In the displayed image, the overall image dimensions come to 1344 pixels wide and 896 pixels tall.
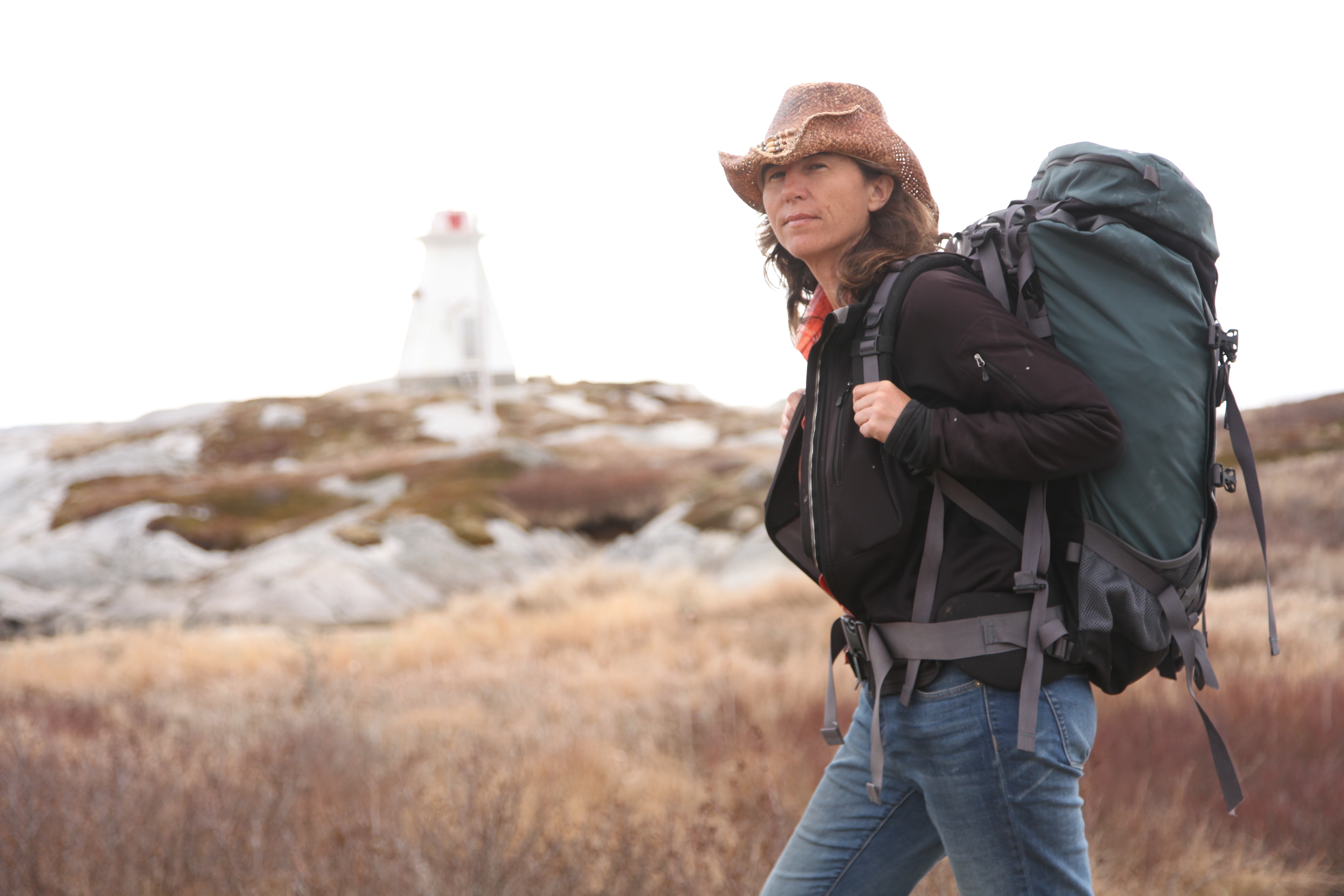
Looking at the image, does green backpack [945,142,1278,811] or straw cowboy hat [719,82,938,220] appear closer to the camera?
green backpack [945,142,1278,811]

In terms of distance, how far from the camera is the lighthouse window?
36312 millimetres

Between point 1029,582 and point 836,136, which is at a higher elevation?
point 836,136

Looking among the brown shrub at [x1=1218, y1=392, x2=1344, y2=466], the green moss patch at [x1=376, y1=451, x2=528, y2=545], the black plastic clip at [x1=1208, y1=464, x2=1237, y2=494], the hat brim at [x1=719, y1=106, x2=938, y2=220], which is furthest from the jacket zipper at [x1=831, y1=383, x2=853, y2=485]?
the green moss patch at [x1=376, y1=451, x2=528, y2=545]

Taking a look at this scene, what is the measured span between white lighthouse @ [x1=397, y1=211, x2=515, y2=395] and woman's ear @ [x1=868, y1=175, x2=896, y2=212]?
101ft

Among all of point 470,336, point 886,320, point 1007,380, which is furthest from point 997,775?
point 470,336

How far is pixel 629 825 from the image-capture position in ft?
11.5

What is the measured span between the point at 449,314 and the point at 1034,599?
38.7m

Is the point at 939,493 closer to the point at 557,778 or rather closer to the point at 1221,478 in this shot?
the point at 1221,478

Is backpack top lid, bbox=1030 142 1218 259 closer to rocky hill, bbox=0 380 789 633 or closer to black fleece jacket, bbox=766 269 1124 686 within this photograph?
black fleece jacket, bbox=766 269 1124 686

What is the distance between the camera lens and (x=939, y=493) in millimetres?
1562

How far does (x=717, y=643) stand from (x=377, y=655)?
12.0 ft

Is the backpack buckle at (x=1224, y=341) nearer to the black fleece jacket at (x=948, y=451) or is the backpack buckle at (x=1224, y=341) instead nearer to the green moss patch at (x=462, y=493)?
the black fleece jacket at (x=948, y=451)

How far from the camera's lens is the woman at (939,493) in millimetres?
1479

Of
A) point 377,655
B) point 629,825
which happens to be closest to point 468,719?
point 629,825
